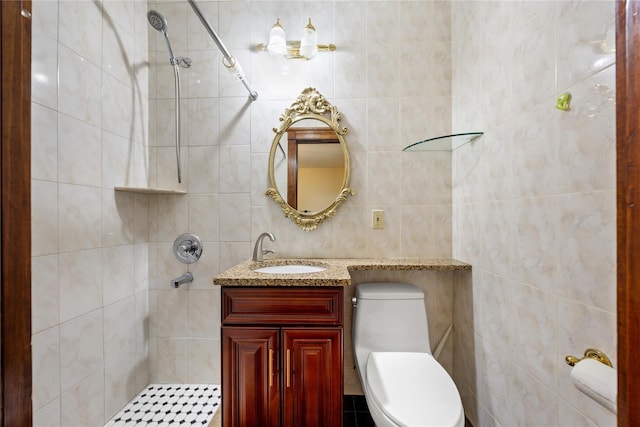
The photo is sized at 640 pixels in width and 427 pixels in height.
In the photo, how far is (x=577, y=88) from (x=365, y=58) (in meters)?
1.13

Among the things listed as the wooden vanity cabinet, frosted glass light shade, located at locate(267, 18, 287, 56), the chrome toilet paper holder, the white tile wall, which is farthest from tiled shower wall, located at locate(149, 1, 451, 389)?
the chrome toilet paper holder

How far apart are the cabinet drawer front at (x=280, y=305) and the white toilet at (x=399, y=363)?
0.96 ft

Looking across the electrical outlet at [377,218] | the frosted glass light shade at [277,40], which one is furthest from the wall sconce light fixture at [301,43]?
the electrical outlet at [377,218]

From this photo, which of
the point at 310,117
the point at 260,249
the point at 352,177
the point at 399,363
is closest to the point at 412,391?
the point at 399,363

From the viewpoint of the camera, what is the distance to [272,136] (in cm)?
163

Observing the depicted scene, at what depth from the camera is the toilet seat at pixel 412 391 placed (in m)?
0.91

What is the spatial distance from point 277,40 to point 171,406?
2.15 metres

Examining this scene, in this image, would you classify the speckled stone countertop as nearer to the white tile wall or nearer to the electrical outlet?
the white tile wall

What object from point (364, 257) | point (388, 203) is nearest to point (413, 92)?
point (388, 203)

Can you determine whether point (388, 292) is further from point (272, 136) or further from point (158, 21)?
point (158, 21)

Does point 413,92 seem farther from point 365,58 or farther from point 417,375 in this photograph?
point 417,375

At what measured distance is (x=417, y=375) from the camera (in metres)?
1.12

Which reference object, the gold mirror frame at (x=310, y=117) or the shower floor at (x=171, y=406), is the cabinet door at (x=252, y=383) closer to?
the shower floor at (x=171, y=406)

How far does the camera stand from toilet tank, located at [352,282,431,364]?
1.36 meters
